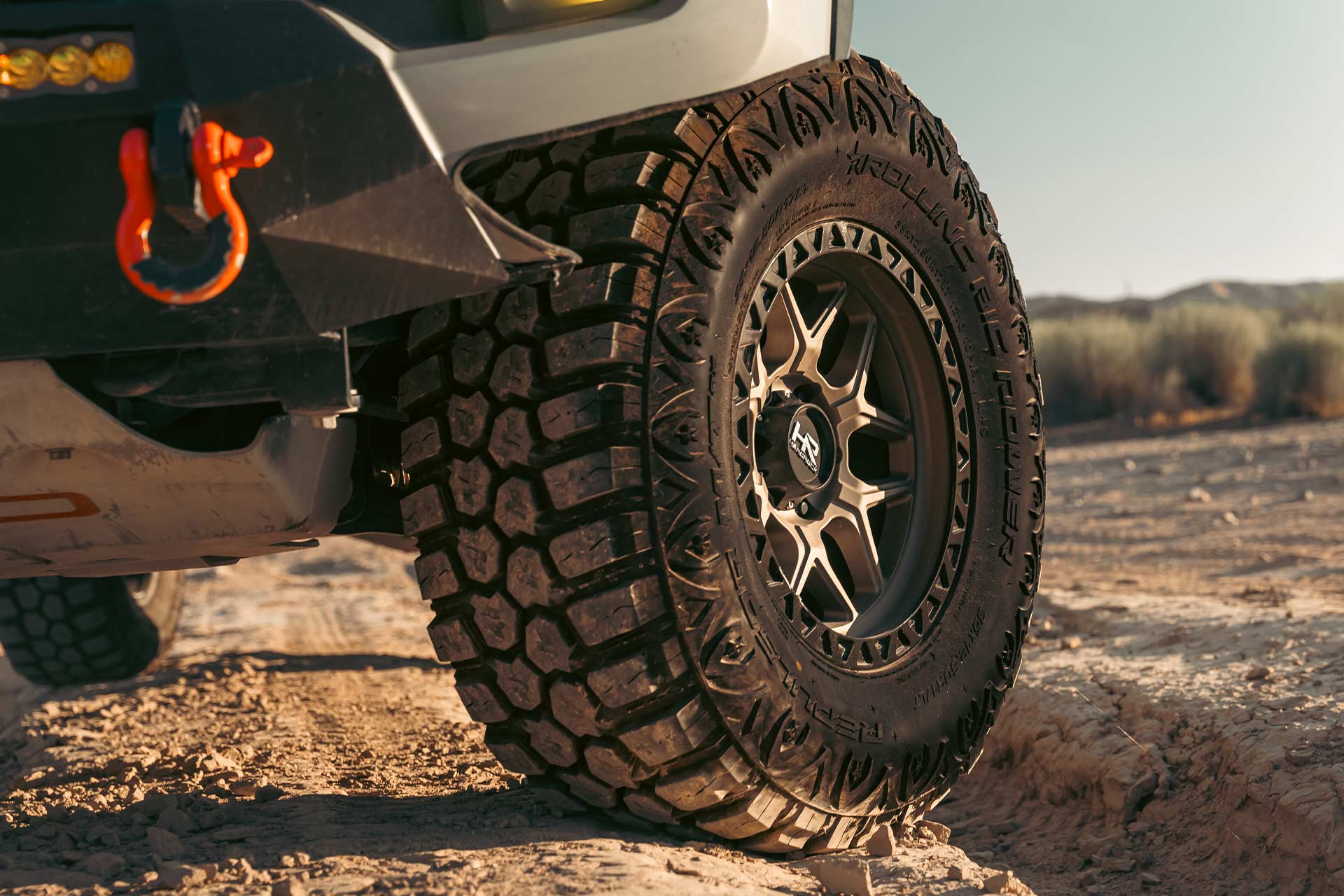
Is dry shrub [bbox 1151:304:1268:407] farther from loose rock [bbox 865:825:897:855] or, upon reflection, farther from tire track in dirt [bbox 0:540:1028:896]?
loose rock [bbox 865:825:897:855]

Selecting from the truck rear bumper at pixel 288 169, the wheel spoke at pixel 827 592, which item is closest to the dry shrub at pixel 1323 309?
the wheel spoke at pixel 827 592

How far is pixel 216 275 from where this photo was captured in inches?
68.4

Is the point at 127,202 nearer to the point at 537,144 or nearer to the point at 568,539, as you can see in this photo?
the point at 537,144

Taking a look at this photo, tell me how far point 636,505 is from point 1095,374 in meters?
17.8

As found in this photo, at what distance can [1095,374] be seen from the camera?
18641mm

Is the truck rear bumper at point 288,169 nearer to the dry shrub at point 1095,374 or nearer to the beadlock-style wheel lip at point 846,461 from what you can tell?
the beadlock-style wheel lip at point 846,461

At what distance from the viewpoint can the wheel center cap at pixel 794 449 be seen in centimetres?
250

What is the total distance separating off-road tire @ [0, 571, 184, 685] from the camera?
16.2ft

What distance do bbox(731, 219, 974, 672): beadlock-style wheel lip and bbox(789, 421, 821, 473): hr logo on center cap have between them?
73 millimetres

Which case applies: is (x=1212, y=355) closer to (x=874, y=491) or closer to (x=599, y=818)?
(x=874, y=491)

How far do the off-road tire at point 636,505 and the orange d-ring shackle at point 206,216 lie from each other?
0.47 metres

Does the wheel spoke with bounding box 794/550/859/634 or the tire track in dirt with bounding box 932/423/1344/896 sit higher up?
the wheel spoke with bounding box 794/550/859/634

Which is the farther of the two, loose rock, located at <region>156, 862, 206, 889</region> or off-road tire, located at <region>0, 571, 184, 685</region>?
off-road tire, located at <region>0, 571, 184, 685</region>

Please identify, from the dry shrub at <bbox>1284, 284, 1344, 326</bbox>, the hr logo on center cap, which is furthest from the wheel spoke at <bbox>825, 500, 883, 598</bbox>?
the dry shrub at <bbox>1284, 284, 1344, 326</bbox>
